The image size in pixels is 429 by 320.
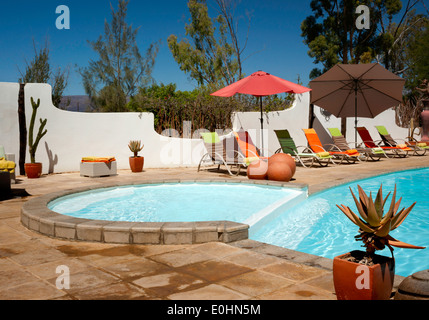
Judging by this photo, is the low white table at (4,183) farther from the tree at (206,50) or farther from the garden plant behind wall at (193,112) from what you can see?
the tree at (206,50)

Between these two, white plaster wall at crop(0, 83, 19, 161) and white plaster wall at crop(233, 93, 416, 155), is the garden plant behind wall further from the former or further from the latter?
white plaster wall at crop(0, 83, 19, 161)

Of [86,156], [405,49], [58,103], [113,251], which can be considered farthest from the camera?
[405,49]

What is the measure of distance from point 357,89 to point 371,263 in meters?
11.2

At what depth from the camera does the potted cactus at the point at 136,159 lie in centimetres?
1002

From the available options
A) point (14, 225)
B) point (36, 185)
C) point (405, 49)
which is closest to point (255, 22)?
point (405, 49)

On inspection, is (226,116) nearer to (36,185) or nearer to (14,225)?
(36,185)

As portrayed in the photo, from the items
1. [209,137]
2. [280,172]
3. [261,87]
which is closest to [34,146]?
[209,137]

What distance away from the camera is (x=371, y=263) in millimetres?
2340

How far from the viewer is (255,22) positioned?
26.3 m

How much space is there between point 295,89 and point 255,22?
1818 cm

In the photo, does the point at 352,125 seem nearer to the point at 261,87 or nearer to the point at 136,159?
the point at 261,87

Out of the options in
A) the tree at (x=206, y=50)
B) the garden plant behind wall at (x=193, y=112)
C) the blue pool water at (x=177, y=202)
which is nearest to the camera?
the blue pool water at (x=177, y=202)

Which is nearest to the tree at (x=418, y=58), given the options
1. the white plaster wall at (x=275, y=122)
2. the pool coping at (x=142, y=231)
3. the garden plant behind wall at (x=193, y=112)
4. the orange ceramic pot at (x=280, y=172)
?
the white plaster wall at (x=275, y=122)

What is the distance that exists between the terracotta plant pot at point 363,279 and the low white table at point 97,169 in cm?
757
